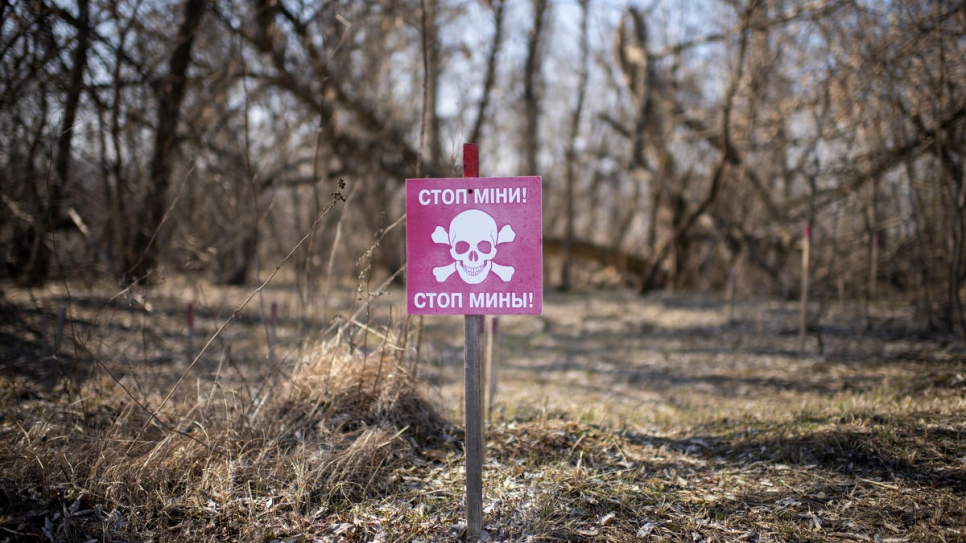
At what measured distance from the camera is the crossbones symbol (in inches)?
112

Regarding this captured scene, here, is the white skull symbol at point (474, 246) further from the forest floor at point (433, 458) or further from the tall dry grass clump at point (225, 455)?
the tall dry grass clump at point (225, 455)

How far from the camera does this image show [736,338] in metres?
8.76

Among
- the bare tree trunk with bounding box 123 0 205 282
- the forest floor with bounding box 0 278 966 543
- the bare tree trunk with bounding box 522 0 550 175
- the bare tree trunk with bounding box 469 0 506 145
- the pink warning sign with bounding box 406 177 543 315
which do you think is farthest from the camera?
the bare tree trunk with bounding box 522 0 550 175

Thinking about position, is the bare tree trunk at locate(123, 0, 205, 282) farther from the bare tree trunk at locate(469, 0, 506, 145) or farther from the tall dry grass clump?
the bare tree trunk at locate(469, 0, 506, 145)

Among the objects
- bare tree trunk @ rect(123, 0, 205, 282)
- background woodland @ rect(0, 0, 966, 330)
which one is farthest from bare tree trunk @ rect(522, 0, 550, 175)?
bare tree trunk @ rect(123, 0, 205, 282)

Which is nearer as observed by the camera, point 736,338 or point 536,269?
point 536,269

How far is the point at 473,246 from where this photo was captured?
286cm

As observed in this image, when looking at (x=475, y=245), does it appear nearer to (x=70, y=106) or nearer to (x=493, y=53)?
(x=70, y=106)

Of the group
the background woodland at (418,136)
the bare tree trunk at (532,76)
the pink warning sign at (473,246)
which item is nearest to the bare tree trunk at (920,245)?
the background woodland at (418,136)

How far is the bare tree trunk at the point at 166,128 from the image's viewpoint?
8461 mm

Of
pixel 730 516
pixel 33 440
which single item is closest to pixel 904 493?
pixel 730 516

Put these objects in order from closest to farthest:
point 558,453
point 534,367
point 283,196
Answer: point 558,453 < point 534,367 < point 283,196

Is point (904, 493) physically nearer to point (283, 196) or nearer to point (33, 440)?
point (33, 440)

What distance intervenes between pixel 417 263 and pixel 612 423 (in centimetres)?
257
